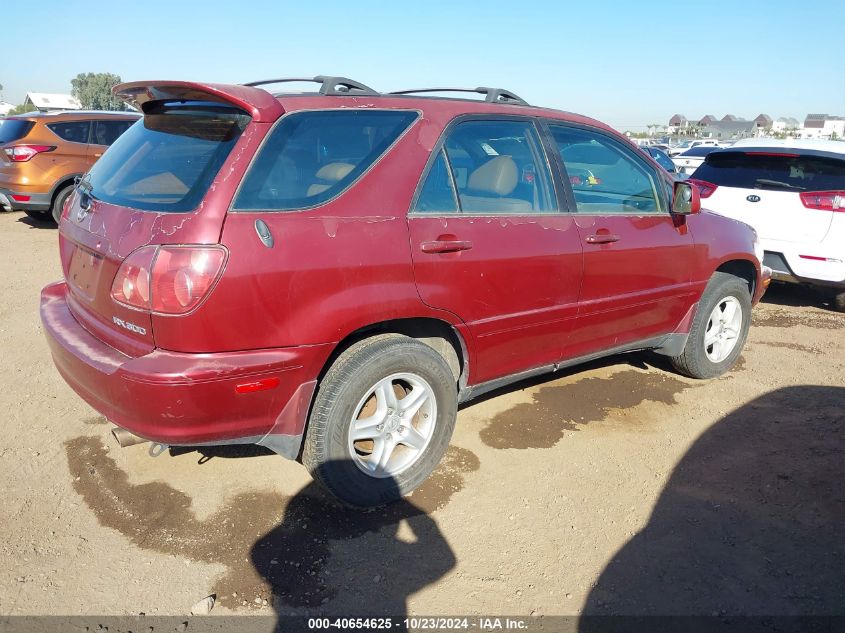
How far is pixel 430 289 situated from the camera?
3018 millimetres

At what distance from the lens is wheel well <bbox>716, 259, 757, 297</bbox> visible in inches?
187

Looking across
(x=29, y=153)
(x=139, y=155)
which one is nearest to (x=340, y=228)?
(x=139, y=155)

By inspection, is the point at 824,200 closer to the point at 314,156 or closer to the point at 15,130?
the point at 314,156

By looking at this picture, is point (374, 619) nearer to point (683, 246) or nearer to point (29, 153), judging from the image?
point (683, 246)

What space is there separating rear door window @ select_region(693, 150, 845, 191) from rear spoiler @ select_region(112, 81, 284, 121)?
5.48 meters

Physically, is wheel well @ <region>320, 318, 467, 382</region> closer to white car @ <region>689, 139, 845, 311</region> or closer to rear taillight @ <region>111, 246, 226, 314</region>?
rear taillight @ <region>111, 246, 226, 314</region>

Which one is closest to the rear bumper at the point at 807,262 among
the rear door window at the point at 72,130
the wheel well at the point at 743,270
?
the wheel well at the point at 743,270

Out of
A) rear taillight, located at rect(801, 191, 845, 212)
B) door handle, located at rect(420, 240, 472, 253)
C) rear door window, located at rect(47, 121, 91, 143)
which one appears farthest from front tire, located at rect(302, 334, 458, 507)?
rear door window, located at rect(47, 121, 91, 143)

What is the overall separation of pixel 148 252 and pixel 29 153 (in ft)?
28.3

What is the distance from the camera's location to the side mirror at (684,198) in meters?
4.07

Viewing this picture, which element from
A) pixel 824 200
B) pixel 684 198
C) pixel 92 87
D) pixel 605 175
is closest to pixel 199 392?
pixel 605 175

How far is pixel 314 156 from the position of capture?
2.81 m

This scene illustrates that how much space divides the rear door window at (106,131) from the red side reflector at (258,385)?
9.03 meters

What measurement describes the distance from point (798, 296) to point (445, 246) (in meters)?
6.05
